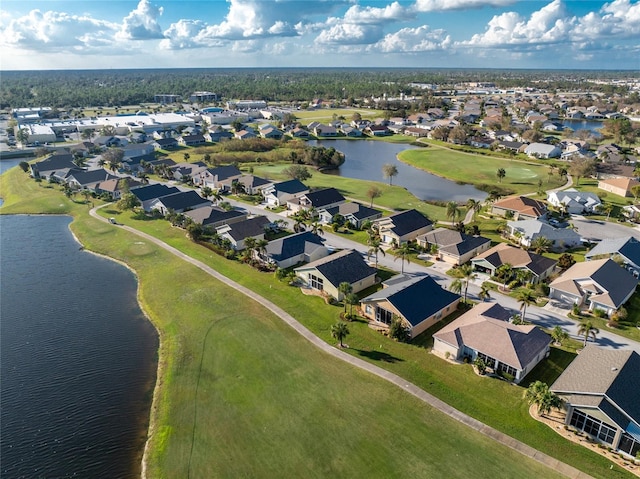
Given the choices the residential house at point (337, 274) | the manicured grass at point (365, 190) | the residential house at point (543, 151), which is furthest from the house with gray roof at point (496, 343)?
the residential house at point (543, 151)

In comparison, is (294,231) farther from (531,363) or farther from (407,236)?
(531,363)

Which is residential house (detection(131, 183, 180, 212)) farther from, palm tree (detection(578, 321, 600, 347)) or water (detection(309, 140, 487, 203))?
palm tree (detection(578, 321, 600, 347))

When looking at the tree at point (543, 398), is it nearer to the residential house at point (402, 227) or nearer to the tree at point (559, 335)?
the tree at point (559, 335)

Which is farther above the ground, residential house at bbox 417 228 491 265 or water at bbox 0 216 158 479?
residential house at bbox 417 228 491 265

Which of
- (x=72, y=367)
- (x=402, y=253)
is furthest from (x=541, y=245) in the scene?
(x=72, y=367)

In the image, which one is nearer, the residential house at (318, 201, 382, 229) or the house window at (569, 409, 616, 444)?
the house window at (569, 409, 616, 444)

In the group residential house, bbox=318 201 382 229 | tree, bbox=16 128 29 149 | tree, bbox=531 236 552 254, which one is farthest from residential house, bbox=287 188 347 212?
tree, bbox=16 128 29 149

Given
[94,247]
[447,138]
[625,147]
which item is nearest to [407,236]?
[94,247]
